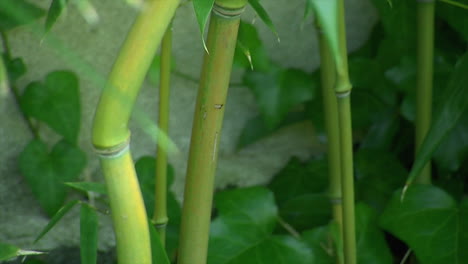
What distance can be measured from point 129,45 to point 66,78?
0.60m

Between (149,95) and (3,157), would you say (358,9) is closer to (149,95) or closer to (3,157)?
(149,95)

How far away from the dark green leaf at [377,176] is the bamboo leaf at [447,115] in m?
0.34

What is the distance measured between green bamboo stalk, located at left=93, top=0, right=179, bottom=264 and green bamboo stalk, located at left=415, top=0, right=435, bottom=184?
49 centimetres

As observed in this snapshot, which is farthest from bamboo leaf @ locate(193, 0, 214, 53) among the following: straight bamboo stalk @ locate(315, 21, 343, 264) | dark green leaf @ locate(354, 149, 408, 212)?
dark green leaf @ locate(354, 149, 408, 212)

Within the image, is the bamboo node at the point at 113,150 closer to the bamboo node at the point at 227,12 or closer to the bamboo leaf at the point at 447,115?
the bamboo node at the point at 227,12

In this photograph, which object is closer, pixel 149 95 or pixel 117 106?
pixel 117 106

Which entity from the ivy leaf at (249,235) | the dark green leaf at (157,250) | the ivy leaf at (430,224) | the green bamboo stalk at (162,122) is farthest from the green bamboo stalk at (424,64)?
the dark green leaf at (157,250)

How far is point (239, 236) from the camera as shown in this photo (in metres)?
0.81

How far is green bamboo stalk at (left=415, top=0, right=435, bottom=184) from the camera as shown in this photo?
78 centimetres

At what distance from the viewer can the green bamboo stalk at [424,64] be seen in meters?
0.78

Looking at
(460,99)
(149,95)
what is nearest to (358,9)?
(149,95)

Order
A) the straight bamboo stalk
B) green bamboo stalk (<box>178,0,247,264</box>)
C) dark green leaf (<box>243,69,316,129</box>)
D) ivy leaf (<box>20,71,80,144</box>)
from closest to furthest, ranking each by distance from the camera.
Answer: green bamboo stalk (<box>178,0,247,264</box>) < the straight bamboo stalk < ivy leaf (<box>20,71,80,144</box>) < dark green leaf (<box>243,69,316,129</box>)

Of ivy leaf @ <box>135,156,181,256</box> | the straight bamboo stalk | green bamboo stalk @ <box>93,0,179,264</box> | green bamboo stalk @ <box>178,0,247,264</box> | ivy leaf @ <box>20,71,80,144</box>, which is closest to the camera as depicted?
green bamboo stalk @ <box>93,0,179,264</box>

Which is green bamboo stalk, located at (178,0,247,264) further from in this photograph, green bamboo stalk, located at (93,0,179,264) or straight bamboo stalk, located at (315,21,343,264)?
straight bamboo stalk, located at (315,21,343,264)
